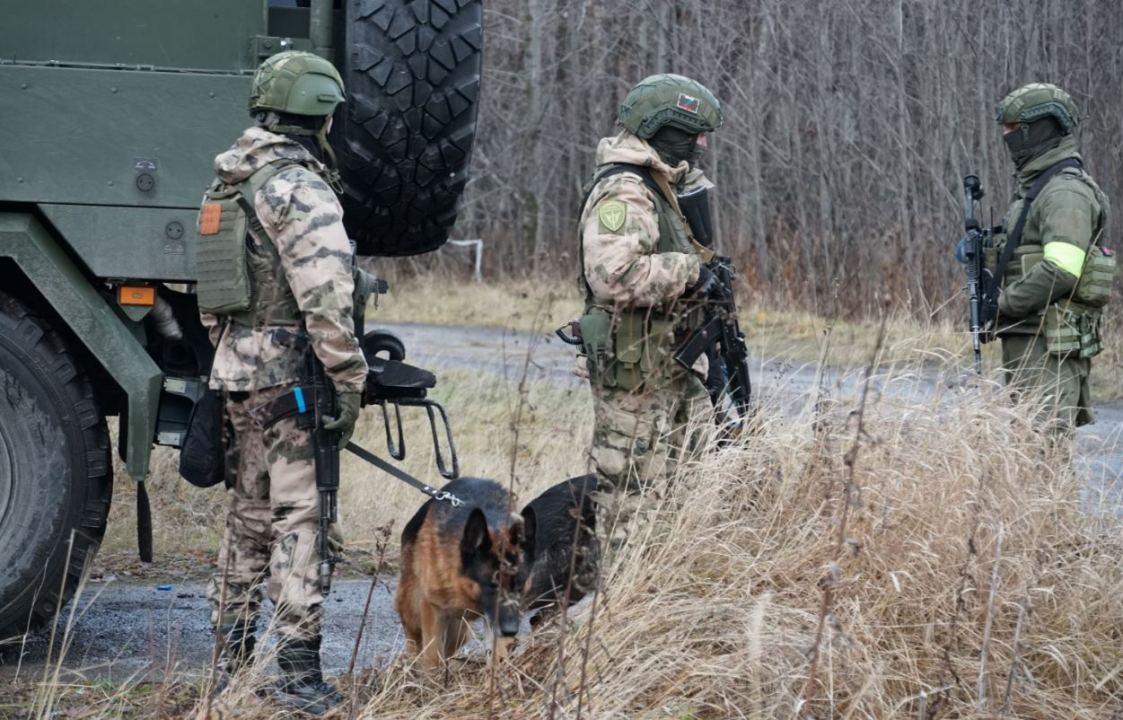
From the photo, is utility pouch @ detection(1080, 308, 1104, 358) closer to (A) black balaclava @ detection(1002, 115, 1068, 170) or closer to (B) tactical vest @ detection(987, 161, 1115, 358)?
(B) tactical vest @ detection(987, 161, 1115, 358)

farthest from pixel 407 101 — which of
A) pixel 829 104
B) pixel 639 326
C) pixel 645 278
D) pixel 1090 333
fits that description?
pixel 829 104

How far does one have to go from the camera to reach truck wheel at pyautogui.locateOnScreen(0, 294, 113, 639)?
15.7 feet

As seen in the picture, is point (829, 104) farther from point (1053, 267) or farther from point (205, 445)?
point (205, 445)

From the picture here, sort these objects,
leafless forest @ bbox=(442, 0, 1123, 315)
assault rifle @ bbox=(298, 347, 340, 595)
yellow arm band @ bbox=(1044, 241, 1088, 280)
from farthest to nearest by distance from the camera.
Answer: leafless forest @ bbox=(442, 0, 1123, 315), yellow arm band @ bbox=(1044, 241, 1088, 280), assault rifle @ bbox=(298, 347, 340, 595)

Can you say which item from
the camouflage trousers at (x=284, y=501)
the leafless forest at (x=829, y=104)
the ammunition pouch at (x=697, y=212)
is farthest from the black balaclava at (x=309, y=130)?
the leafless forest at (x=829, y=104)

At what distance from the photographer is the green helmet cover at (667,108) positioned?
5.13m

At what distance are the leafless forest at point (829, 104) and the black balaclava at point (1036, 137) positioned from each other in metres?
4.62

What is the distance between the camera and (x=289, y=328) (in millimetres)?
4508

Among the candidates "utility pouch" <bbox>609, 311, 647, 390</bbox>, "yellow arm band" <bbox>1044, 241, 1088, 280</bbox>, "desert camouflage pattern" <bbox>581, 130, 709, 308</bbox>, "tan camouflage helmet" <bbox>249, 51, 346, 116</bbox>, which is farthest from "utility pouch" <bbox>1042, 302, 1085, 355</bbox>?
"tan camouflage helmet" <bbox>249, 51, 346, 116</bbox>

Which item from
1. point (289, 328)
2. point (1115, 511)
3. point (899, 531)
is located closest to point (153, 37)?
point (289, 328)

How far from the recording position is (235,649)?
4.61m

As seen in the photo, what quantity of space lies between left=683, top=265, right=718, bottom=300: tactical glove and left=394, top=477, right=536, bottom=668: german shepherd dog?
1.08 metres

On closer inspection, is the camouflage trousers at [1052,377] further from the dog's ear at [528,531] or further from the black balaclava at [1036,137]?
the dog's ear at [528,531]

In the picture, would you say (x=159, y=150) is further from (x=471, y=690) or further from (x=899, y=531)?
(x=899, y=531)
